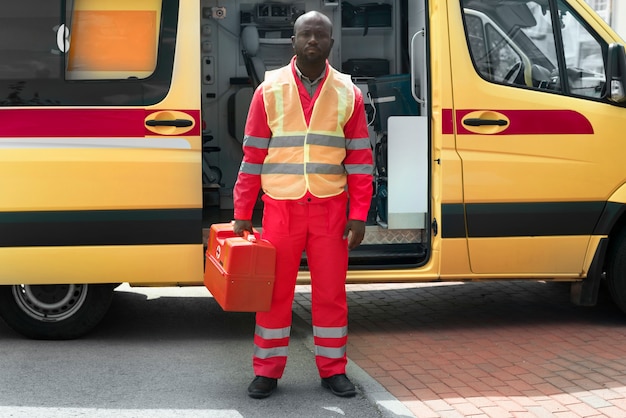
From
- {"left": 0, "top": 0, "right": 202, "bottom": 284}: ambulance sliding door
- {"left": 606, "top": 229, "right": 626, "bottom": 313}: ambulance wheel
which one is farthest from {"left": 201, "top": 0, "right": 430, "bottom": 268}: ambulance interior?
{"left": 606, "top": 229, "right": 626, "bottom": 313}: ambulance wheel

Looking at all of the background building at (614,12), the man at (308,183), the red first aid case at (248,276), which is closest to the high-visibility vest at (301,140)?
the man at (308,183)

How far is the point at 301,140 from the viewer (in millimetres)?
4996

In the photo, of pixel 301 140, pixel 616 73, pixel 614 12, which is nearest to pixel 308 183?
pixel 301 140

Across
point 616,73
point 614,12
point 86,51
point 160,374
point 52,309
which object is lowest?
point 160,374

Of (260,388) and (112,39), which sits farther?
(112,39)

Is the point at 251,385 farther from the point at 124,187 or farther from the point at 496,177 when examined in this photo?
the point at 496,177

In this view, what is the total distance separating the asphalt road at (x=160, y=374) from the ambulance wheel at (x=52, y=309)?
0.09 m

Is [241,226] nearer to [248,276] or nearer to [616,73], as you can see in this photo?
[248,276]

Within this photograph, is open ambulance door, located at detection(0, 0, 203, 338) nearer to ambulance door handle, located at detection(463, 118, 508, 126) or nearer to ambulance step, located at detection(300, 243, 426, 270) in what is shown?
ambulance step, located at detection(300, 243, 426, 270)

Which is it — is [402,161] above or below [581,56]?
below

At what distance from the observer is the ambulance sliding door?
588 centimetres

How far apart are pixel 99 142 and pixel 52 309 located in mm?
1068

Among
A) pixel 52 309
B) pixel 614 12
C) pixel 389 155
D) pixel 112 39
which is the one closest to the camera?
pixel 112 39

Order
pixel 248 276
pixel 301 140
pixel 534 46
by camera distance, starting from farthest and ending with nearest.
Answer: pixel 534 46, pixel 301 140, pixel 248 276
